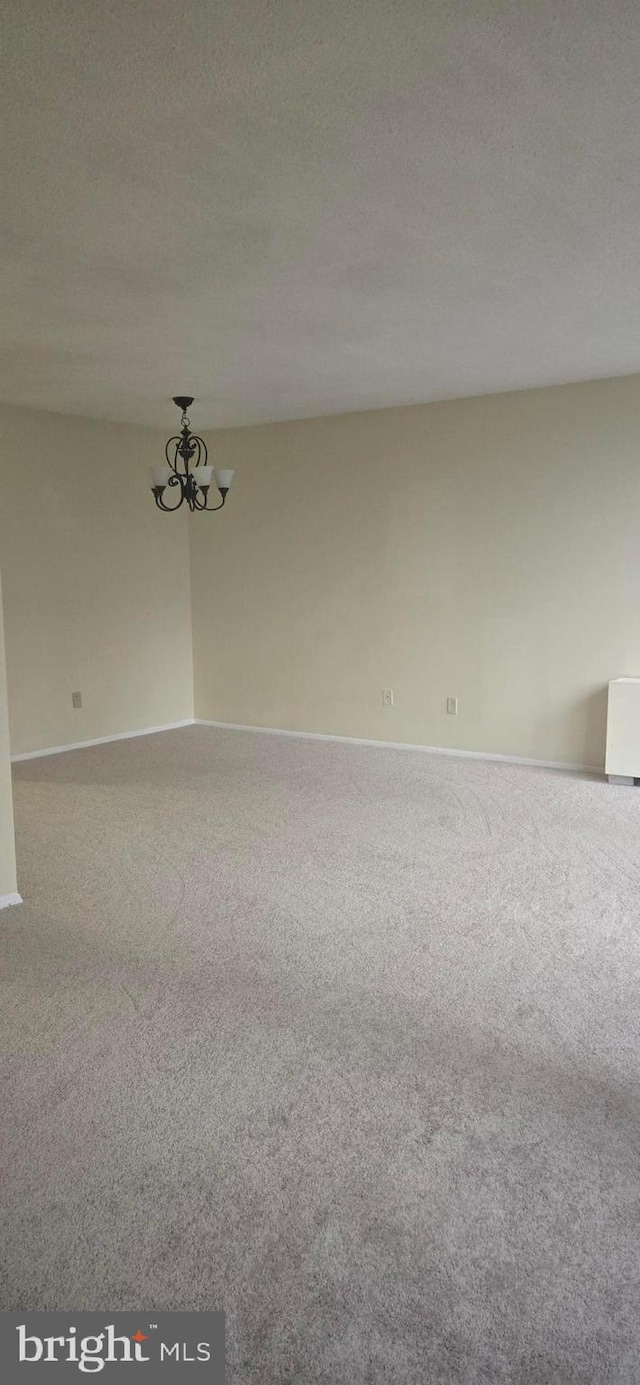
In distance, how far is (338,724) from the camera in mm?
6781

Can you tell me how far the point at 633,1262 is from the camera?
69.0 inches

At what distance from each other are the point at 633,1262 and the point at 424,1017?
99cm

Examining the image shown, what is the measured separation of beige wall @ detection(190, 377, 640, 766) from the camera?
544cm

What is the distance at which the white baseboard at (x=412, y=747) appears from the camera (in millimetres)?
5762

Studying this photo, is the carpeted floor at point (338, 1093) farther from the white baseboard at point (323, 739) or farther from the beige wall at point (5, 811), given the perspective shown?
the white baseboard at point (323, 739)

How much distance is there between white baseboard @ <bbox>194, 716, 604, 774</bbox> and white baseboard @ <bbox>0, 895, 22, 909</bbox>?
333 centimetres

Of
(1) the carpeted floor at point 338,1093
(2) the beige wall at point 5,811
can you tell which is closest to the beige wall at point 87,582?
(1) the carpeted floor at point 338,1093

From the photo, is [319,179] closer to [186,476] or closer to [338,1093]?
[338,1093]

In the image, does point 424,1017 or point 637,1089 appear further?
point 424,1017

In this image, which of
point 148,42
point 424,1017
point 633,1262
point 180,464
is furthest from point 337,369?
point 633,1262

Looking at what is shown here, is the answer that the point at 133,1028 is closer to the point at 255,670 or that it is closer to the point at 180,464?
the point at 255,670

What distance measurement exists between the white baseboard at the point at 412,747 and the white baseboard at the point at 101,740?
0.23m

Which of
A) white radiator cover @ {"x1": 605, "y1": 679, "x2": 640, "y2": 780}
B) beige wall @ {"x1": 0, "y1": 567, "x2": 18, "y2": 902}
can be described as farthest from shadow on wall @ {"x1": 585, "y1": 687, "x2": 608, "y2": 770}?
beige wall @ {"x1": 0, "y1": 567, "x2": 18, "y2": 902}

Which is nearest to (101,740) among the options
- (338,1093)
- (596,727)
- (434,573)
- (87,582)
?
(87,582)
